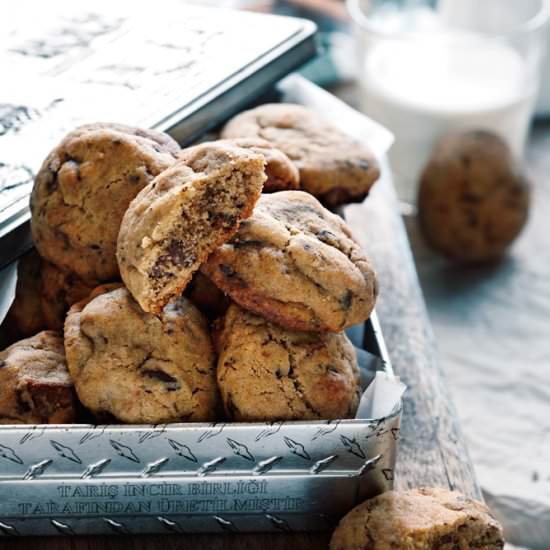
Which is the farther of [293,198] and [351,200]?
[351,200]

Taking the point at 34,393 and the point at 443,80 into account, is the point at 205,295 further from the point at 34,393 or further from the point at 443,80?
the point at 443,80

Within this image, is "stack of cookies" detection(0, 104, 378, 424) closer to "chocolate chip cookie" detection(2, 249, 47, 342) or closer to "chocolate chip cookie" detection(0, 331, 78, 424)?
"chocolate chip cookie" detection(0, 331, 78, 424)

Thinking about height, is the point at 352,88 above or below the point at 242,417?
below

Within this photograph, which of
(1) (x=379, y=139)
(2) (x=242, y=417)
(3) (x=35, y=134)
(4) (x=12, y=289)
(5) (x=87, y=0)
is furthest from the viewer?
(5) (x=87, y=0)

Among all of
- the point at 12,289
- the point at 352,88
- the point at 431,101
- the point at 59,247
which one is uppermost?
the point at 59,247

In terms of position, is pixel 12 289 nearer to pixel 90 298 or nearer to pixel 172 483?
pixel 90 298

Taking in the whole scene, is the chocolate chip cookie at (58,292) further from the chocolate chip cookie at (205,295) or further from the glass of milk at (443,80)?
the glass of milk at (443,80)

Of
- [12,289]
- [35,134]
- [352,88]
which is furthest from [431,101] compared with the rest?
[12,289]
